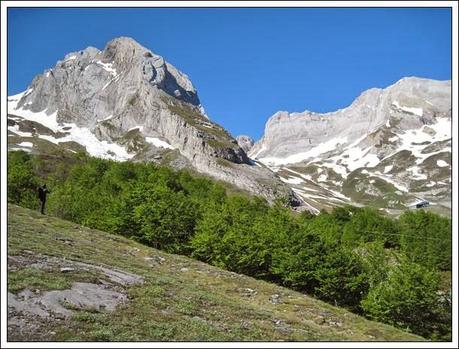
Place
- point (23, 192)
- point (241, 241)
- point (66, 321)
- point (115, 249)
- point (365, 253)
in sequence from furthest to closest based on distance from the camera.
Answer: point (23, 192) → point (365, 253) → point (241, 241) → point (115, 249) → point (66, 321)

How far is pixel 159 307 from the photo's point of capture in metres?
23.8

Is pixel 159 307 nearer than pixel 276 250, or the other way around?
pixel 159 307

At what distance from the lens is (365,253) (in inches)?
2827

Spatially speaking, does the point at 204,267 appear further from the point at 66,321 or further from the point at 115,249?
the point at 66,321

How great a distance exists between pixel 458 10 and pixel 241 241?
1692 inches

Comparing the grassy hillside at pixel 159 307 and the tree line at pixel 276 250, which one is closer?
the grassy hillside at pixel 159 307

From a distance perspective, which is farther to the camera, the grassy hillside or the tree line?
the tree line

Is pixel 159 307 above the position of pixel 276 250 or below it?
above

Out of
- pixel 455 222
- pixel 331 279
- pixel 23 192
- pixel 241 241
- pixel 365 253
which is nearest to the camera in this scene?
pixel 455 222

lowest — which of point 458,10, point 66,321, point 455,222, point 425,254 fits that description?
point 425,254

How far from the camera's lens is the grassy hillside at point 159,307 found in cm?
1894

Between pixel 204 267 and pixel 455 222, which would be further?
pixel 204 267

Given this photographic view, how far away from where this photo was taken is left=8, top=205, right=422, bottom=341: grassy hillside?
1894 centimetres

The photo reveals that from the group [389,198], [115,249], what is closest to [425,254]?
[115,249]
